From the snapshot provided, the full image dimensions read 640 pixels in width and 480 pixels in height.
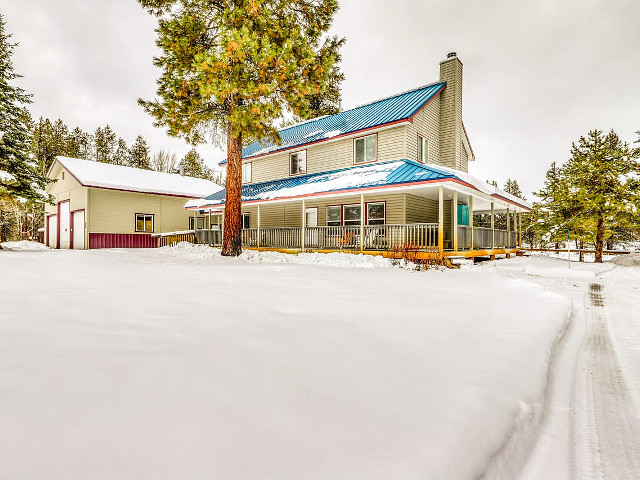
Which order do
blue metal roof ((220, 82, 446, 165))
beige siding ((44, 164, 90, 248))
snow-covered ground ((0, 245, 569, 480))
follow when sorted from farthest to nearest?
beige siding ((44, 164, 90, 248))
blue metal roof ((220, 82, 446, 165))
snow-covered ground ((0, 245, 569, 480))

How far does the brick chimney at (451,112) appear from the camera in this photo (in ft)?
51.2

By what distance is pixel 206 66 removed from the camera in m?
10.2

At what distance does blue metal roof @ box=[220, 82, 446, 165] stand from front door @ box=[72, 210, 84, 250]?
12.5m

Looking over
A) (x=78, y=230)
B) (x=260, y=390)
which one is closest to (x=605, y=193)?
(x=260, y=390)

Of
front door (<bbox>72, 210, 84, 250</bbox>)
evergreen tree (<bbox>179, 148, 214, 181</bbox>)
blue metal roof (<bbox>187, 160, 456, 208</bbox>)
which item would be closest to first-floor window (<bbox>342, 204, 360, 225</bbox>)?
blue metal roof (<bbox>187, 160, 456, 208</bbox>)

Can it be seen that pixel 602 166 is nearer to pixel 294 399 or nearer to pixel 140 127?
pixel 294 399

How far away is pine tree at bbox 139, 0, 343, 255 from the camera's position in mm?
10461

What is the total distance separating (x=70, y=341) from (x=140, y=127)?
5868cm

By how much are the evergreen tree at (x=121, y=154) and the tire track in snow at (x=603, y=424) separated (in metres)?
55.4

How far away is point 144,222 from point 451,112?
872 inches

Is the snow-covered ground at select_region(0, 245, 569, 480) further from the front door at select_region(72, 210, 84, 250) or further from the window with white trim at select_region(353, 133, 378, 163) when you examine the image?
the front door at select_region(72, 210, 84, 250)

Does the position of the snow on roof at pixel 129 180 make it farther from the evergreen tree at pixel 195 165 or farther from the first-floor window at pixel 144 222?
the evergreen tree at pixel 195 165

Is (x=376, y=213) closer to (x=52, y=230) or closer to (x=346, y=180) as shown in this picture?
(x=346, y=180)

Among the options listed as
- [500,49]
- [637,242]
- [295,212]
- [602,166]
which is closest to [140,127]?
[295,212]
